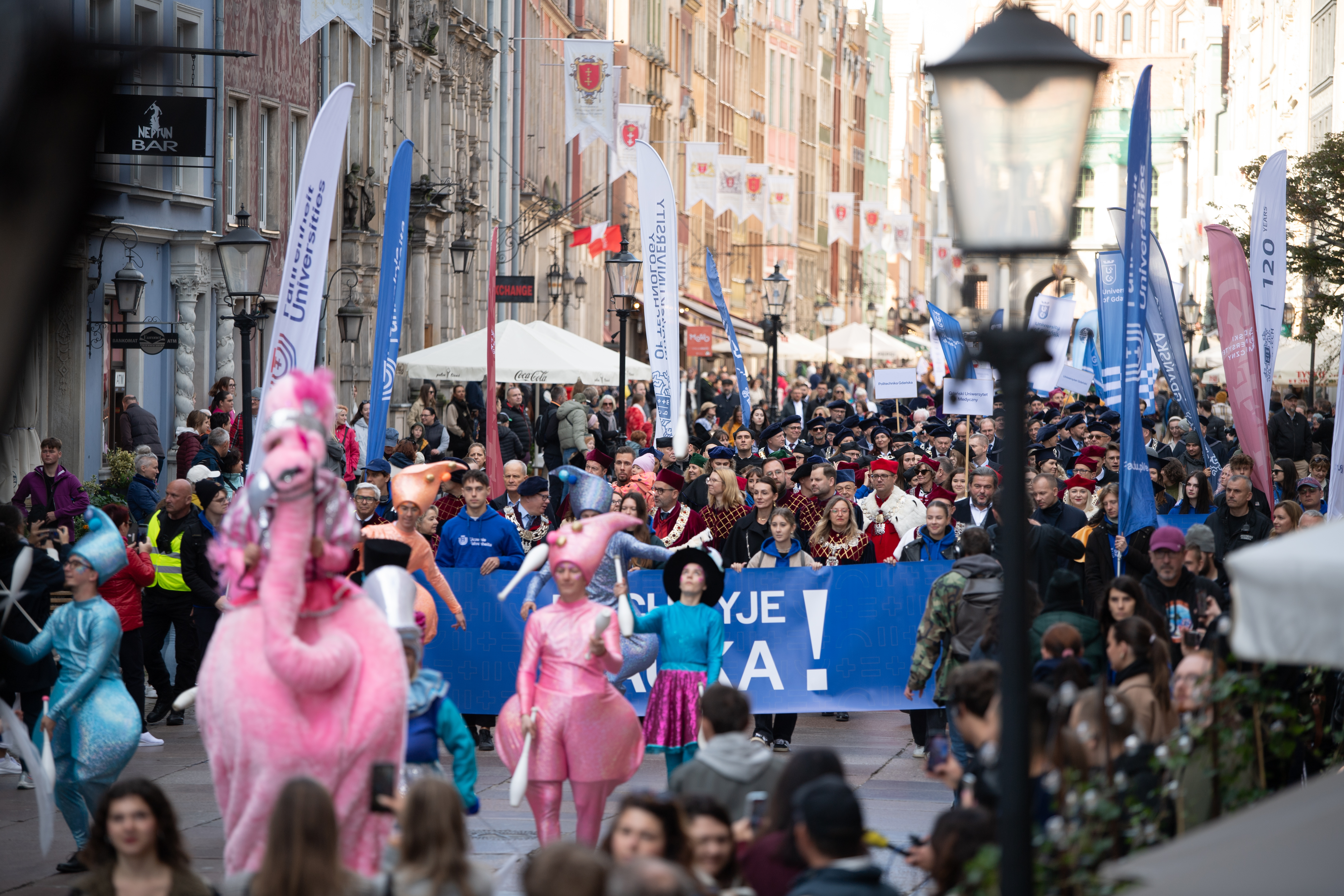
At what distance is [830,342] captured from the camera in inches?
2018

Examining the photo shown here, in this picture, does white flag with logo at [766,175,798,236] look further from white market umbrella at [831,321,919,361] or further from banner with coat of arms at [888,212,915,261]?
banner with coat of arms at [888,212,915,261]

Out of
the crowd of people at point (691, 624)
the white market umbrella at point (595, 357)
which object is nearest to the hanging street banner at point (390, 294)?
the crowd of people at point (691, 624)

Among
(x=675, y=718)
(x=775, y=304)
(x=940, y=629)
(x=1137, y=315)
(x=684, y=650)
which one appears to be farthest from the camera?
(x=775, y=304)

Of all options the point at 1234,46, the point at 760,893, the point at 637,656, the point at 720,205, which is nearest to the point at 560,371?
the point at 637,656

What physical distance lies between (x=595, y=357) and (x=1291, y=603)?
2090 centimetres

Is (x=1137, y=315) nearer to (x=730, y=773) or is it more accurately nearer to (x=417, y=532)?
(x=417, y=532)

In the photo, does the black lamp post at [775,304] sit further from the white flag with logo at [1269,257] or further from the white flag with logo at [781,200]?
the white flag with logo at [781,200]

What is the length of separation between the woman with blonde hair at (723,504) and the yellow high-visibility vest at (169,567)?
13.5 ft

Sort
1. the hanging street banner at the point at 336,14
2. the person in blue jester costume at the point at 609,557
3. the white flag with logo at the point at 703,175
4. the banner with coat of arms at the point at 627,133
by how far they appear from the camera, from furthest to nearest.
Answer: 1. the white flag with logo at the point at 703,175
2. the banner with coat of arms at the point at 627,133
3. the hanging street banner at the point at 336,14
4. the person in blue jester costume at the point at 609,557

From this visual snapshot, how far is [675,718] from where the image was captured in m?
8.73

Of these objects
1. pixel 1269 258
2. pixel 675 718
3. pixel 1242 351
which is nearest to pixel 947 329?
pixel 1269 258

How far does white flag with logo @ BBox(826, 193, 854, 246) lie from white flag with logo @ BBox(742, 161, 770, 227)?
1594cm

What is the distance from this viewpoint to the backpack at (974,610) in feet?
31.1

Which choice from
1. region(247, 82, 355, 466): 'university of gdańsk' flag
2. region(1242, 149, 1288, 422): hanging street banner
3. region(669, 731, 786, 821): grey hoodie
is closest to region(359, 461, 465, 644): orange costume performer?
region(247, 82, 355, 466): 'university of gdańsk' flag
